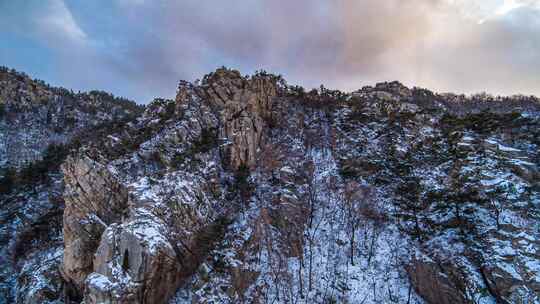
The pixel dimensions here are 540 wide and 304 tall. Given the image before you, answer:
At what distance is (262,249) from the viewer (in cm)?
3120

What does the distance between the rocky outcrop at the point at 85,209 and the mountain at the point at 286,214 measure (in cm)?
14

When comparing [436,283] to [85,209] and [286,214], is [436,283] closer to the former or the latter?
[286,214]

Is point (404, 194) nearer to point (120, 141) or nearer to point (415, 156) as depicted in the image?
point (415, 156)

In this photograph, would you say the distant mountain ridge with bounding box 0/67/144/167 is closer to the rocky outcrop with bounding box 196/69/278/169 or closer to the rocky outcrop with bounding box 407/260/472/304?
the rocky outcrop with bounding box 196/69/278/169

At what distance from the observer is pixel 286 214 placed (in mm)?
34531

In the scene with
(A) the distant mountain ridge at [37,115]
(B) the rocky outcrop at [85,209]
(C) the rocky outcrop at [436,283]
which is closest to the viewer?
(C) the rocky outcrop at [436,283]

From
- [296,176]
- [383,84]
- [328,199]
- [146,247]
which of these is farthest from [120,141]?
[383,84]

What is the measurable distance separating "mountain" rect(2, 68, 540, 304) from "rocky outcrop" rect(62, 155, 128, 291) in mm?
143

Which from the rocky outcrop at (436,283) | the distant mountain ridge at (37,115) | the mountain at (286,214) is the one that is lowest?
the rocky outcrop at (436,283)

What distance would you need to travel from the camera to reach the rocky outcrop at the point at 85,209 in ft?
94.7

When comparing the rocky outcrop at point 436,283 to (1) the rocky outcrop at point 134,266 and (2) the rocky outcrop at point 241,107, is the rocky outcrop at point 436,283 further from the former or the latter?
(2) the rocky outcrop at point 241,107

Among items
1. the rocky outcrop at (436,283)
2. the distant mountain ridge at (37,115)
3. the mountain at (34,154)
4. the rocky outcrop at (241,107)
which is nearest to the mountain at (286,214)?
the rocky outcrop at (436,283)

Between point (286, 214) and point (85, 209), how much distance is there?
76.1ft

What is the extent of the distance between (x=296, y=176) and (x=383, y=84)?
4195 inches
